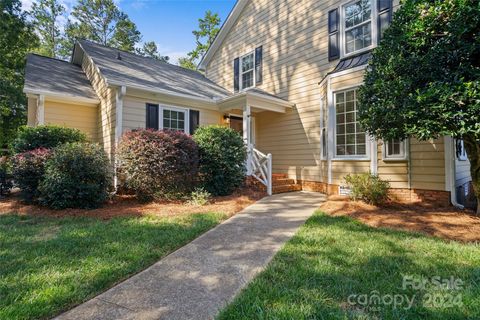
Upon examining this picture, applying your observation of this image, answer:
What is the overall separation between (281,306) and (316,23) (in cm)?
976

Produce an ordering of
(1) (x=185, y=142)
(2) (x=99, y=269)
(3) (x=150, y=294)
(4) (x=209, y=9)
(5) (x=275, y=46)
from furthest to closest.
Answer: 1. (4) (x=209, y=9)
2. (5) (x=275, y=46)
3. (1) (x=185, y=142)
4. (2) (x=99, y=269)
5. (3) (x=150, y=294)

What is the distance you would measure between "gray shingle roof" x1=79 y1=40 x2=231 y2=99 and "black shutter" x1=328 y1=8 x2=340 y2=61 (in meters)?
4.34

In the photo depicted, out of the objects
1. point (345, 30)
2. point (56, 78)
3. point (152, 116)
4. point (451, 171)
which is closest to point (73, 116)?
point (56, 78)

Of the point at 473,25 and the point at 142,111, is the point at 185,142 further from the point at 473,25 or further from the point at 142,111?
the point at 473,25

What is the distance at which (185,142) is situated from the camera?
729cm

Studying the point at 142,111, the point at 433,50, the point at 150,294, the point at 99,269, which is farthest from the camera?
the point at 142,111

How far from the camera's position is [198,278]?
291cm

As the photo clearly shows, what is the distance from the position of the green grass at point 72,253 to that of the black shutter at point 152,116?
13.6 ft

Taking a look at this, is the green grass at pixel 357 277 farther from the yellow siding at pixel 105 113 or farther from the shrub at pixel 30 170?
the yellow siding at pixel 105 113

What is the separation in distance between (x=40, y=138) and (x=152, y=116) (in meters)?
3.18

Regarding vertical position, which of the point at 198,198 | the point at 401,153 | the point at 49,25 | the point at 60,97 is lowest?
the point at 198,198

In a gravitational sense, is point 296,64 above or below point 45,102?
above

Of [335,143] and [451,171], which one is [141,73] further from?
[451,171]

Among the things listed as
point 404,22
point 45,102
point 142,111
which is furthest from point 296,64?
point 45,102
